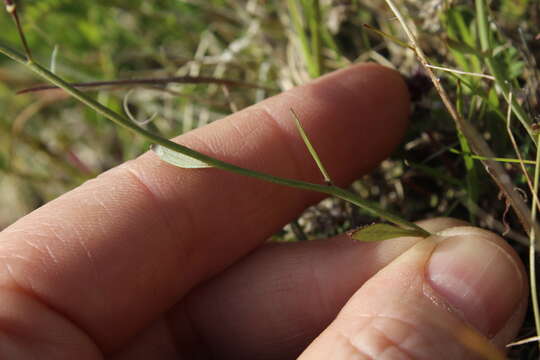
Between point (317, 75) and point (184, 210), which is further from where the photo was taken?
point (317, 75)

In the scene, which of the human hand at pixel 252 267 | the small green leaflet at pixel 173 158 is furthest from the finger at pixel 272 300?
the small green leaflet at pixel 173 158

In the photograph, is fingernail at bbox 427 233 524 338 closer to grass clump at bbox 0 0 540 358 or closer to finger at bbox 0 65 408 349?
grass clump at bbox 0 0 540 358

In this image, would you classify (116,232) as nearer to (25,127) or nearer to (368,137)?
(368,137)

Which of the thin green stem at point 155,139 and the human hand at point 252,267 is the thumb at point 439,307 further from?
the thin green stem at point 155,139

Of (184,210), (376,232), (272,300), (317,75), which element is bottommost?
(272,300)

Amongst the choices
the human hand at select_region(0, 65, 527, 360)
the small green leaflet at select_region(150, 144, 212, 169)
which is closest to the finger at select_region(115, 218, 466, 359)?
the human hand at select_region(0, 65, 527, 360)

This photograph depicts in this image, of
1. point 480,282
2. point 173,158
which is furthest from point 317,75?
point 480,282

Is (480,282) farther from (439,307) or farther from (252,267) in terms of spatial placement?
(252,267)
